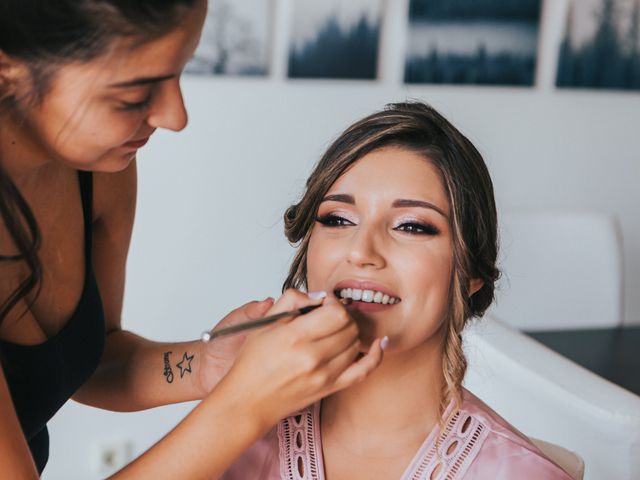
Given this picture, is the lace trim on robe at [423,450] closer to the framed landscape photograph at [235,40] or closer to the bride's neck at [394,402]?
the bride's neck at [394,402]

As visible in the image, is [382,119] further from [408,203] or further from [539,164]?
[539,164]

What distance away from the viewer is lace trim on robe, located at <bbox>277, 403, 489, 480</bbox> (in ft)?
4.04

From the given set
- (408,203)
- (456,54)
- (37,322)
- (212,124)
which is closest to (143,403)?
(37,322)

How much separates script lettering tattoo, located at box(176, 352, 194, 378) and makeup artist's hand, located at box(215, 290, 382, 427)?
38cm

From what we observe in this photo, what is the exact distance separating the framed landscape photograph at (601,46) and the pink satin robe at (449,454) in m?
1.98

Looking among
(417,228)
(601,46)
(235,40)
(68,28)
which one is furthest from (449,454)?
(601,46)

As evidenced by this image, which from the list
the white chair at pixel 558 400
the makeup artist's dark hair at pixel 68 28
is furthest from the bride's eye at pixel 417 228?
the white chair at pixel 558 400

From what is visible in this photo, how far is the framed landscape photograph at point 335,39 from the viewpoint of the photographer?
2.56 metres

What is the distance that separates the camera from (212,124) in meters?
2.48

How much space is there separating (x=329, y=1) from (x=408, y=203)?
1465 millimetres

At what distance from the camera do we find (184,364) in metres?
1.34

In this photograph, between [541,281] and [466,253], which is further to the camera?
[541,281]

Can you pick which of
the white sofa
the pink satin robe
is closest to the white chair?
the white sofa

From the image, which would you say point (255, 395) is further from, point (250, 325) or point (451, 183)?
point (451, 183)
